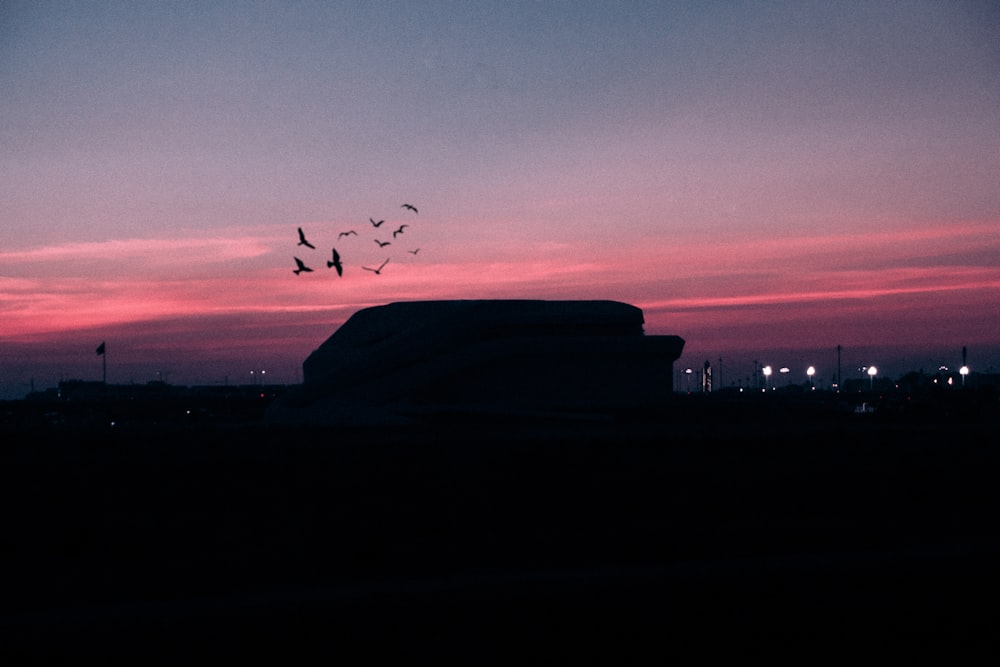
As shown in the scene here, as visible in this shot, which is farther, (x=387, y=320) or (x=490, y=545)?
(x=387, y=320)

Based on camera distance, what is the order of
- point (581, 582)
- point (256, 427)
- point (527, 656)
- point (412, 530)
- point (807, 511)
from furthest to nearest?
point (256, 427) → point (807, 511) → point (412, 530) → point (581, 582) → point (527, 656)

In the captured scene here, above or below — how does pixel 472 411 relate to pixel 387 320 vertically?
below

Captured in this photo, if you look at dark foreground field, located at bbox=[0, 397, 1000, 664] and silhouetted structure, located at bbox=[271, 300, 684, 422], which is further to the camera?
silhouetted structure, located at bbox=[271, 300, 684, 422]

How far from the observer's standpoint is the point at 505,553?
11.7 m

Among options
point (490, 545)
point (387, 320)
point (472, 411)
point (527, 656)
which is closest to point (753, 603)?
point (527, 656)

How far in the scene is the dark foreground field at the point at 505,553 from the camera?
6945 mm

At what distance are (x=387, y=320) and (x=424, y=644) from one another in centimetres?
5113

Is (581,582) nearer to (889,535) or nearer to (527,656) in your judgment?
(527,656)

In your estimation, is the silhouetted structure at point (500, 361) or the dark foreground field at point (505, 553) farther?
the silhouetted structure at point (500, 361)

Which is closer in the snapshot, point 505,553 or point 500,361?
point 505,553

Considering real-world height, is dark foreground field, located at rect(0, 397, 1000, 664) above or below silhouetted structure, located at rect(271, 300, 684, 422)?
below

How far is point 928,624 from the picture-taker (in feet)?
25.2

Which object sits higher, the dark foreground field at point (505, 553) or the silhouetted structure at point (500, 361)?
the silhouetted structure at point (500, 361)

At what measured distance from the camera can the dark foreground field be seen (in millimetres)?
6945
